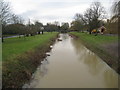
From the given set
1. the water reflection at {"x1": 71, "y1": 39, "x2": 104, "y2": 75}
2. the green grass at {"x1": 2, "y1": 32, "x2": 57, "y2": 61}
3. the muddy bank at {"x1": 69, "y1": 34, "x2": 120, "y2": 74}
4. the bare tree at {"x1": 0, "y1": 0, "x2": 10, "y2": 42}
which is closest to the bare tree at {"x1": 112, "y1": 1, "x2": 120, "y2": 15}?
the muddy bank at {"x1": 69, "y1": 34, "x2": 120, "y2": 74}

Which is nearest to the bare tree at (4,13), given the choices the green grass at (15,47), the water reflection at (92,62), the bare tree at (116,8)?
the green grass at (15,47)

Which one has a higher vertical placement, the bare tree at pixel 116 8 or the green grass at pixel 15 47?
the bare tree at pixel 116 8

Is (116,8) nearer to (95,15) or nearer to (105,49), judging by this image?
(105,49)

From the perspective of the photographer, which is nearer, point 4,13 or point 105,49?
point 105,49

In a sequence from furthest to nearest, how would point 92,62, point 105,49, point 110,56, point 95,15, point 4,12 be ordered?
point 95,15 < point 4,12 < point 105,49 < point 92,62 < point 110,56

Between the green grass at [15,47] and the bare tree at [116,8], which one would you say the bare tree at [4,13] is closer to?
the green grass at [15,47]

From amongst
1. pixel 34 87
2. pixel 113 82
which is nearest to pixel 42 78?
pixel 34 87

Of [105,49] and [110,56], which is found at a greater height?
[105,49]

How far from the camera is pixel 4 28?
2331cm

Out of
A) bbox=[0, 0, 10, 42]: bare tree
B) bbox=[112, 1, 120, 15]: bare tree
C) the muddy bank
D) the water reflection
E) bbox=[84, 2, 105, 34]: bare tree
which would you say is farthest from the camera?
bbox=[84, 2, 105, 34]: bare tree

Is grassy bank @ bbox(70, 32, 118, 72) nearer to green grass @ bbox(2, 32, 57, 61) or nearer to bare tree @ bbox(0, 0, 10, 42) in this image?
green grass @ bbox(2, 32, 57, 61)

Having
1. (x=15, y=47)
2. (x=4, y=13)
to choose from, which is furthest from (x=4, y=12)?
(x=15, y=47)

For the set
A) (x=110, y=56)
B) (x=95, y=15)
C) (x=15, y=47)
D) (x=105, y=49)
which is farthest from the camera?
(x=95, y=15)

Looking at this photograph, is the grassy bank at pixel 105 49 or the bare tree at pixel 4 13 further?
the bare tree at pixel 4 13
